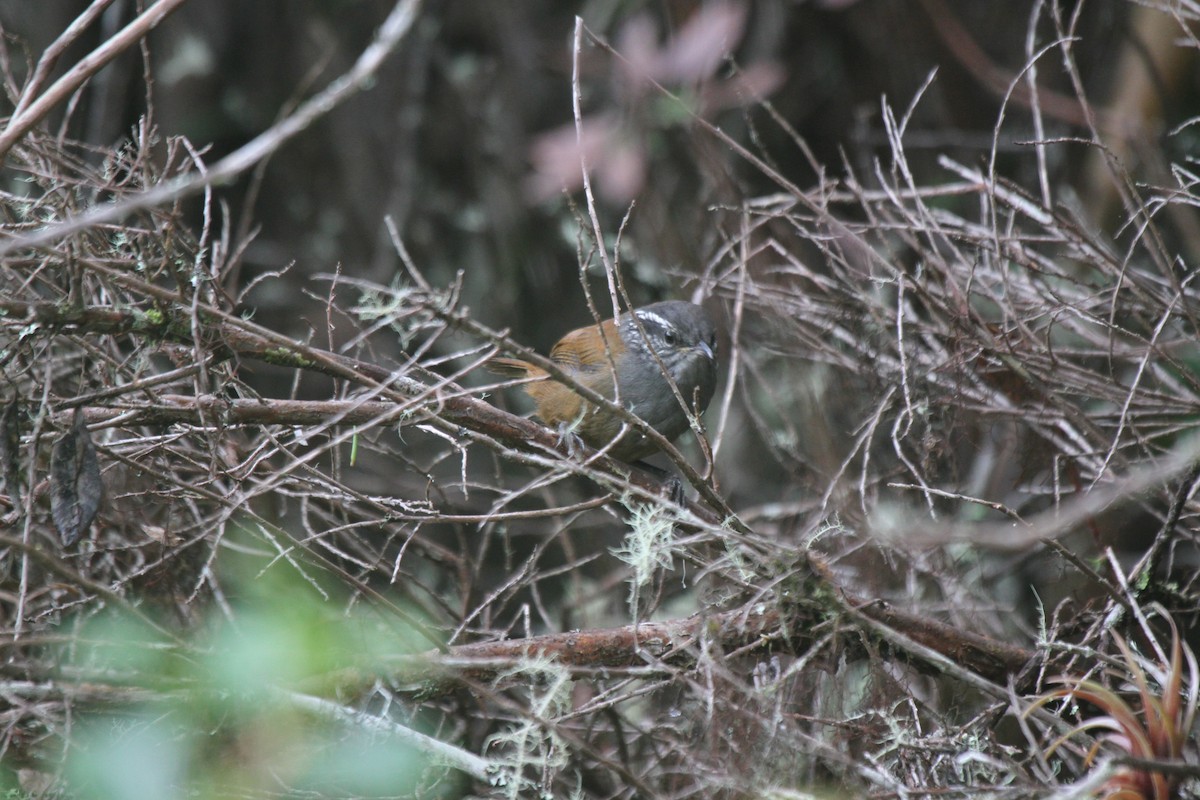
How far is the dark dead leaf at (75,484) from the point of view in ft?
8.24

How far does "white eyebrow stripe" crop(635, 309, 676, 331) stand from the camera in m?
4.57

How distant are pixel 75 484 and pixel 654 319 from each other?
8.66ft

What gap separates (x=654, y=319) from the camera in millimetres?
4656

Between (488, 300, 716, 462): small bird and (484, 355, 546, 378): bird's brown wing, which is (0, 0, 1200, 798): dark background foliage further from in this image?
(484, 355, 546, 378): bird's brown wing

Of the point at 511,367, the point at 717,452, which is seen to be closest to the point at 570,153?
the point at 511,367

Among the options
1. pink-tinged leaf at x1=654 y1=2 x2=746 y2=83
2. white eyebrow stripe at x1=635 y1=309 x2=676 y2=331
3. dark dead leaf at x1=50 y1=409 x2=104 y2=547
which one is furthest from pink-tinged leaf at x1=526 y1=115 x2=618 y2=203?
dark dead leaf at x1=50 y1=409 x2=104 y2=547

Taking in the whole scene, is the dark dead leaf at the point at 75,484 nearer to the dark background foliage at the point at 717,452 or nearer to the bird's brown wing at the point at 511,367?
the dark background foliage at the point at 717,452

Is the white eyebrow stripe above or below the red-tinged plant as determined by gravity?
below

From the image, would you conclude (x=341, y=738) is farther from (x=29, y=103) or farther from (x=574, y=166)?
(x=574, y=166)

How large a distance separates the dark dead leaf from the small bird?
200cm

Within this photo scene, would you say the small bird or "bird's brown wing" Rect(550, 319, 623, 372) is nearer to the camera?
the small bird

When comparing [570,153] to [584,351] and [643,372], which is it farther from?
[643,372]

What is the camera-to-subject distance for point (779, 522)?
444 centimetres

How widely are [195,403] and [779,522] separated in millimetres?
2528
